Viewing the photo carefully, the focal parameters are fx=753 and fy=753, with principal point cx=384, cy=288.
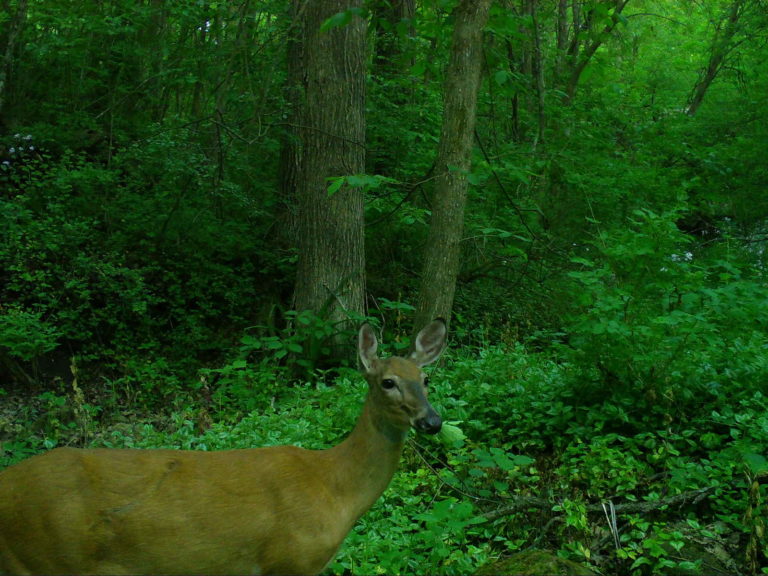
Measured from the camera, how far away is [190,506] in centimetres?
371

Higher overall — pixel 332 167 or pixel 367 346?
pixel 332 167

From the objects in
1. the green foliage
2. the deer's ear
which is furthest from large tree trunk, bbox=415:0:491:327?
the deer's ear

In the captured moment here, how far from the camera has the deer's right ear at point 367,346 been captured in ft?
14.8

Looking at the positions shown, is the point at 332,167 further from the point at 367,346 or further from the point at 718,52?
the point at 718,52

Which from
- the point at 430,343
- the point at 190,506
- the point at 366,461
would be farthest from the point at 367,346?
the point at 190,506

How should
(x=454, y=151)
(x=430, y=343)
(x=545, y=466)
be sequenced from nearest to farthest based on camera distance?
(x=430, y=343) → (x=545, y=466) → (x=454, y=151)

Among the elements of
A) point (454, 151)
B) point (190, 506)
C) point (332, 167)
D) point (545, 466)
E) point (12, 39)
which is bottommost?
point (545, 466)

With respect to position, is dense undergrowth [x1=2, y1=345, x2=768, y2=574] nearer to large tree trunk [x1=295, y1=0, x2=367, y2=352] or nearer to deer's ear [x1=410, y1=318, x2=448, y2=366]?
deer's ear [x1=410, y1=318, x2=448, y2=366]

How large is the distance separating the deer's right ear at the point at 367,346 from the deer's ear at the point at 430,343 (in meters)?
0.28

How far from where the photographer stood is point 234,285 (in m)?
11.3

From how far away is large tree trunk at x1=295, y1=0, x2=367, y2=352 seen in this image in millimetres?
9156

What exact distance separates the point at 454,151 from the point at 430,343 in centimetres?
293

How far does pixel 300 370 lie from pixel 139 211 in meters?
4.23

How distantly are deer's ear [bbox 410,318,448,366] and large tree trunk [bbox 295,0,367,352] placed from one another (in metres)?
4.41
